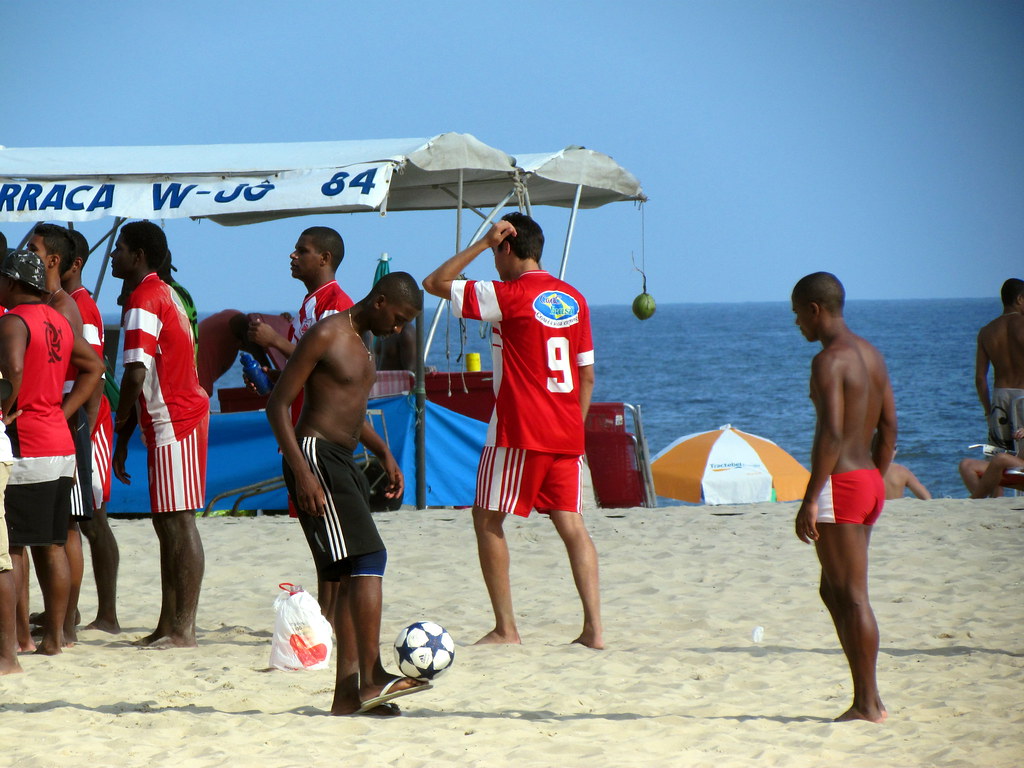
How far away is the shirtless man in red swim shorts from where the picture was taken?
12.6ft

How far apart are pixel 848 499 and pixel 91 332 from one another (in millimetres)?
3288

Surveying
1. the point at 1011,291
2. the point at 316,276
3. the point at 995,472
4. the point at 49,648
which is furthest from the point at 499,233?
the point at 995,472

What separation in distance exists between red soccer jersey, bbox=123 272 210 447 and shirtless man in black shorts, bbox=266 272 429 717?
4.31 feet

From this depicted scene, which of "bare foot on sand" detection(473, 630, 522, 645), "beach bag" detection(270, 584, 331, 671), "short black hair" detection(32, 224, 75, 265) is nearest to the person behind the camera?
"beach bag" detection(270, 584, 331, 671)

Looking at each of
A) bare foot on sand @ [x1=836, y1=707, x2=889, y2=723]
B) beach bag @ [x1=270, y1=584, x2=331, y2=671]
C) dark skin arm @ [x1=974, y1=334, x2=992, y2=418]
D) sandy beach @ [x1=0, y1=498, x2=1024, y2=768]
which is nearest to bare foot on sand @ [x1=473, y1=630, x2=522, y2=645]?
sandy beach @ [x1=0, y1=498, x2=1024, y2=768]

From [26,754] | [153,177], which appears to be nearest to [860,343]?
[26,754]

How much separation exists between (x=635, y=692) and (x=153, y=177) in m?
5.87

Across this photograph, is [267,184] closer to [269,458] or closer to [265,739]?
[269,458]

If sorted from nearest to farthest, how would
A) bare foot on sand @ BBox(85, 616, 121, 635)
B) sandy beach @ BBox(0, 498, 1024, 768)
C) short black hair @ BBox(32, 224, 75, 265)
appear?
sandy beach @ BBox(0, 498, 1024, 768) → short black hair @ BBox(32, 224, 75, 265) → bare foot on sand @ BBox(85, 616, 121, 635)

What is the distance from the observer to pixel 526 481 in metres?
5.12

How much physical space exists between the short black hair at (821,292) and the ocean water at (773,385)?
227 inches

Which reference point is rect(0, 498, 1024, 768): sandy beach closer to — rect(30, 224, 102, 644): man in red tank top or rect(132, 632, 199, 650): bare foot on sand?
rect(132, 632, 199, 650): bare foot on sand

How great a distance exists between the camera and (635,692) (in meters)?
4.42

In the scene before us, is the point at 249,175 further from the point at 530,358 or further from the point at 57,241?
the point at 530,358
